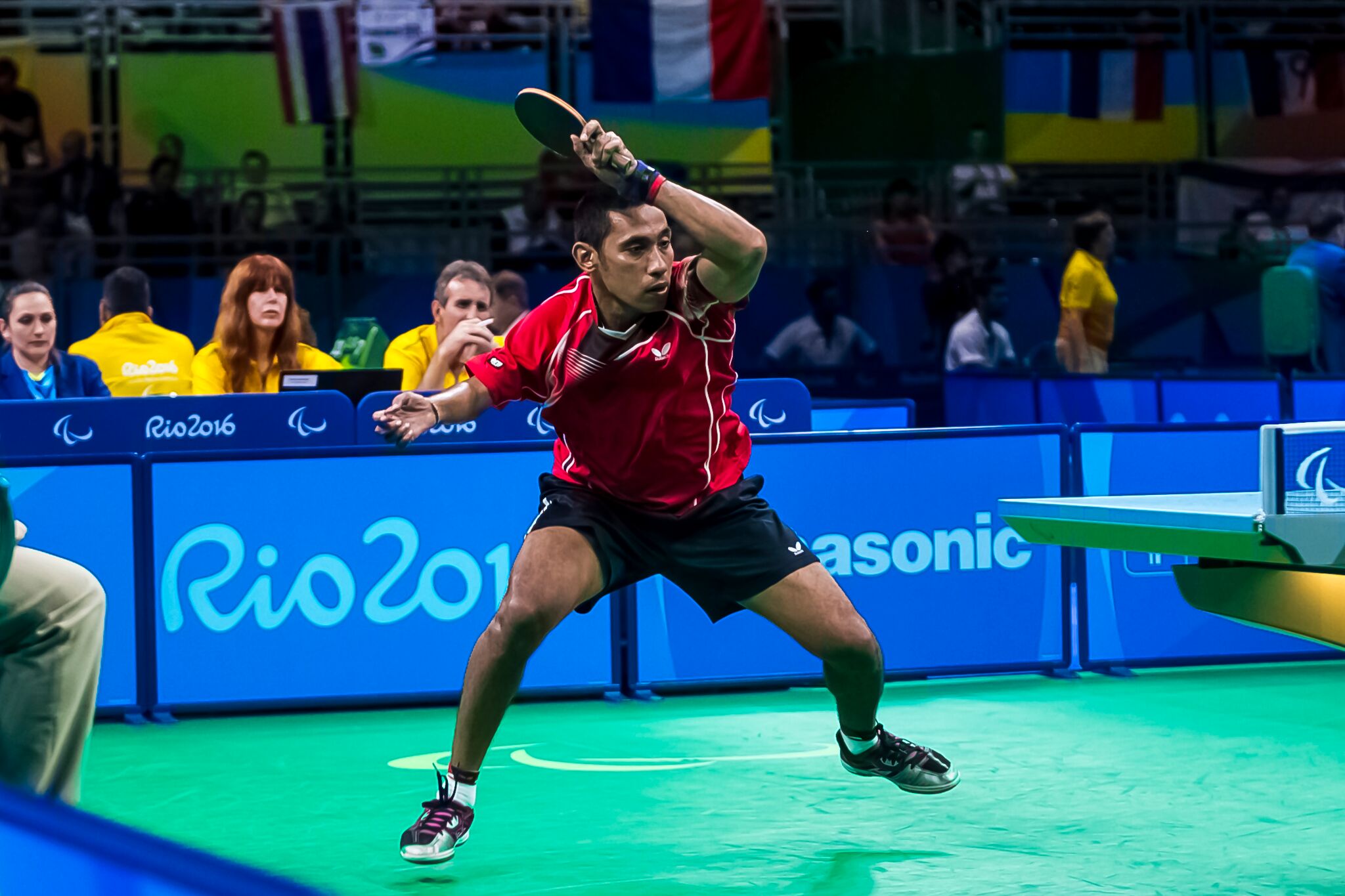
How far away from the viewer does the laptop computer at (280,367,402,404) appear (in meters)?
9.94

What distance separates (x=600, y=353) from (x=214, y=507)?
325cm

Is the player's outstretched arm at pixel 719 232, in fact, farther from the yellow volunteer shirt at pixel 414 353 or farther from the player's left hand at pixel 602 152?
the yellow volunteer shirt at pixel 414 353

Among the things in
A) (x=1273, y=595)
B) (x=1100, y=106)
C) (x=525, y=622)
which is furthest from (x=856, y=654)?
(x=1100, y=106)

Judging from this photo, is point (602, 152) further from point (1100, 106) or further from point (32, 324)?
point (1100, 106)

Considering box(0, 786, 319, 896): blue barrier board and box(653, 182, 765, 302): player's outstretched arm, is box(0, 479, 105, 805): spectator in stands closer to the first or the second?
box(653, 182, 765, 302): player's outstretched arm

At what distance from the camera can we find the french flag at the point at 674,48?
18.4 meters

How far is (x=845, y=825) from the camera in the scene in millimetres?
5965

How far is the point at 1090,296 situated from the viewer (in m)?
14.6

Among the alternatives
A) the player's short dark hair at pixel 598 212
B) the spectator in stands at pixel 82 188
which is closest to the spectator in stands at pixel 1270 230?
the spectator in stands at pixel 82 188

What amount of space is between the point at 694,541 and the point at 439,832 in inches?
44.2

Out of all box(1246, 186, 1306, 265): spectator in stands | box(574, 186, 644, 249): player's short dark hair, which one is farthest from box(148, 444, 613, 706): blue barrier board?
box(1246, 186, 1306, 265): spectator in stands

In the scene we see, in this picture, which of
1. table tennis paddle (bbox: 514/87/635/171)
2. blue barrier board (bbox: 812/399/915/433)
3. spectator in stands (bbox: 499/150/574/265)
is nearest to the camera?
table tennis paddle (bbox: 514/87/635/171)

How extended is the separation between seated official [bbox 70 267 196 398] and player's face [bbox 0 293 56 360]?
1070 millimetres

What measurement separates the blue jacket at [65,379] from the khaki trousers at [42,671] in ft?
19.7
